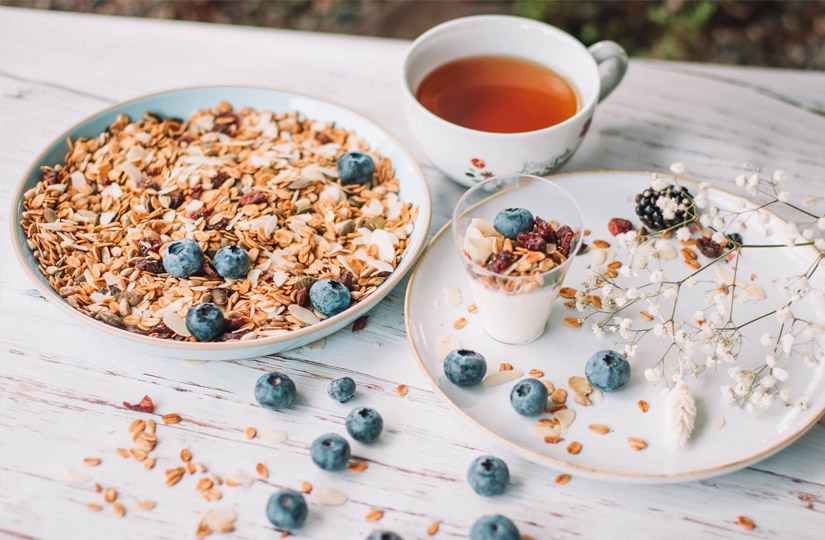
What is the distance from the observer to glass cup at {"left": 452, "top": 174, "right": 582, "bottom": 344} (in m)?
0.85

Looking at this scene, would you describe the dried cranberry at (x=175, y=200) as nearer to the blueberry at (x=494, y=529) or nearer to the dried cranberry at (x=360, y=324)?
the dried cranberry at (x=360, y=324)

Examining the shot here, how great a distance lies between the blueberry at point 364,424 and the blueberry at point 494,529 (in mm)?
163

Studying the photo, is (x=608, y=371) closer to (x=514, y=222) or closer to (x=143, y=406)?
(x=514, y=222)

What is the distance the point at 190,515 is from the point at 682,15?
2514 millimetres

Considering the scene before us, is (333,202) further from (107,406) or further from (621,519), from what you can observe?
(621,519)

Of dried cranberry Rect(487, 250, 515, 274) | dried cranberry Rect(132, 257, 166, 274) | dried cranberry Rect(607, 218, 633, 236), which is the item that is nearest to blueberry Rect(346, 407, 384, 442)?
dried cranberry Rect(487, 250, 515, 274)

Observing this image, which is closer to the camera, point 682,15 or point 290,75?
point 290,75

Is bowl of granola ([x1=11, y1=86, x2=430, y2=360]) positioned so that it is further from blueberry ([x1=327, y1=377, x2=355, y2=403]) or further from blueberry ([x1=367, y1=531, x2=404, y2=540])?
blueberry ([x1=367, y1=531, x2=404, y2=540])

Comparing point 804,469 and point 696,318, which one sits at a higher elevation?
point 696,318

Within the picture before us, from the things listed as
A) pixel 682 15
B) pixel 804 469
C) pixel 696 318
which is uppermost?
pixel 696 318

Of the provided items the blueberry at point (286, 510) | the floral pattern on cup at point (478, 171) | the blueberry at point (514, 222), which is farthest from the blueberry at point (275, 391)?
the floral pattern on cup at point (478, 171)

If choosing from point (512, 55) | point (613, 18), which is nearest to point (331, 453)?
point (512, 55)

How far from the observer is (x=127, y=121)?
122cm

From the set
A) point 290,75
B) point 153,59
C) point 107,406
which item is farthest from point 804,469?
point 153,59
